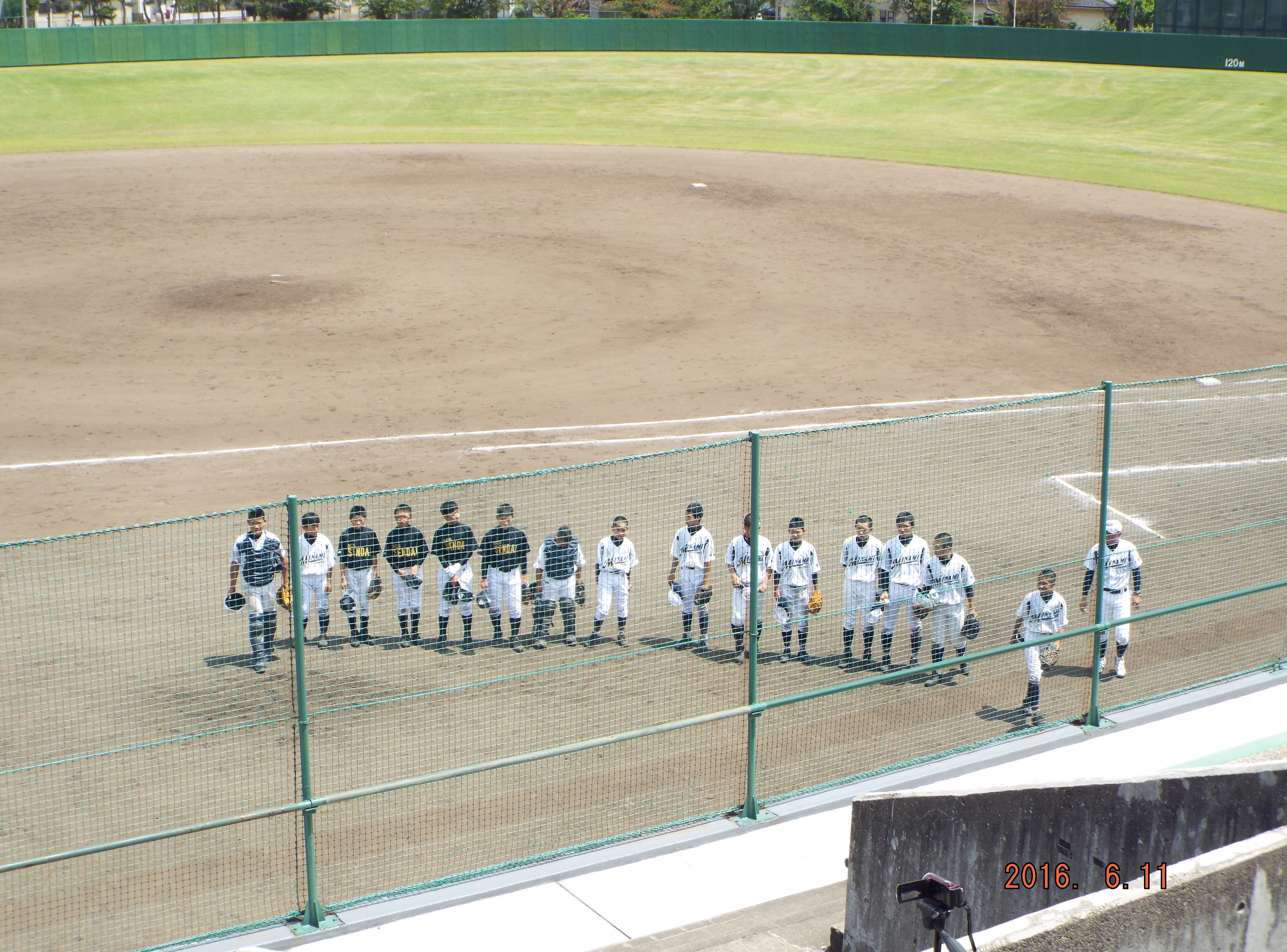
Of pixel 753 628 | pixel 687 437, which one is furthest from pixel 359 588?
pixel 687 437

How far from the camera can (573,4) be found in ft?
315

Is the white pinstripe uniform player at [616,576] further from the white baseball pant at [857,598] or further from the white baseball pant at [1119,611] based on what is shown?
the white baseball pant at [1119,611]

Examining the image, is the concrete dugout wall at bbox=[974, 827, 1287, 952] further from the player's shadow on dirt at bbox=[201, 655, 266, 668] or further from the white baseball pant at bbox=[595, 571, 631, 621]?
the player's shadow on dirt at bbox=[201, 655, 266, 668]

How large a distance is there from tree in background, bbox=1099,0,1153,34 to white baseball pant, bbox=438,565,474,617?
2970 inches

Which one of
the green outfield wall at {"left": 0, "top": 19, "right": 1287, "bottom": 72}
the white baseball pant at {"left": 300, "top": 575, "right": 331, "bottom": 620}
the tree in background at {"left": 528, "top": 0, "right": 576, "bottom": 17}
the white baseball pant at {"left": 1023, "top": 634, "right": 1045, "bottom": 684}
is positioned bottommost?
the white baseball pant at {"left": 1023, "top": 634, "right": 1045, "bottom": 684}

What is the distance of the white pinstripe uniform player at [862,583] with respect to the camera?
9.91 metres

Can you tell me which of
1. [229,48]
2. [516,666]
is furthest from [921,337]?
[229,48]

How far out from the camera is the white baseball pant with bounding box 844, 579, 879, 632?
401 inches

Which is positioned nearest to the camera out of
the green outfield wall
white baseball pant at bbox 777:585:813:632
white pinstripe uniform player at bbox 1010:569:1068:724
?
white baseball pant at bbox 777:585:813:632

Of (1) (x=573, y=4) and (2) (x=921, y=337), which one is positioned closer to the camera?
(2) (x=921, y=337)

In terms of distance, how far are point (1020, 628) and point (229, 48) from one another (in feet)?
161

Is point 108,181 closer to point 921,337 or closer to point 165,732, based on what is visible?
point 921,337

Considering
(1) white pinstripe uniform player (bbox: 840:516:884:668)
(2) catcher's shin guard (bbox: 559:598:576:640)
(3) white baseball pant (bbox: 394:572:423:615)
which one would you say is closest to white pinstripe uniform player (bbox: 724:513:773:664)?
(1) white pinstripe uniform player (bbox: 840:516:884:668)

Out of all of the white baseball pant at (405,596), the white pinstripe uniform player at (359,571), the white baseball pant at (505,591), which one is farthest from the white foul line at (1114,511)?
the white pinstripe uniform player at (359,571)
